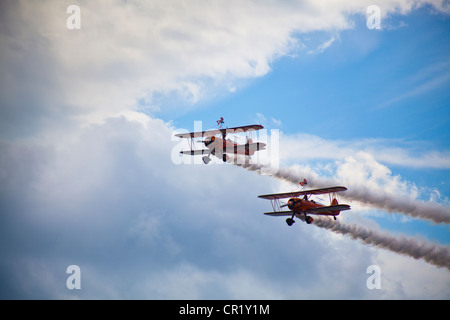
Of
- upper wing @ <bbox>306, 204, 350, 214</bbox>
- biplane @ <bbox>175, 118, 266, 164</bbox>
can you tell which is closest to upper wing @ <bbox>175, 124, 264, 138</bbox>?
biplane @ <bbox>175, 118, 266, 164</bbox>

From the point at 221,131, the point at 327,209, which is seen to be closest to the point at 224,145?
the point at 221,131

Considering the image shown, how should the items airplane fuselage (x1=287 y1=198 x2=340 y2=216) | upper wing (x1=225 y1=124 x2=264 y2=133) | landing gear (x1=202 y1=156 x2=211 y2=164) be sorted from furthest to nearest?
landing gear (x1=202 y1=156 x2=211 y2=164) < upper wing (x1=225 y1=124 x2=264 y2=133) < airplane fuselage (x1=287 y1=198 x2=340 y2=216)

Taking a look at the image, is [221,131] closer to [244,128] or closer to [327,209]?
[244,128]

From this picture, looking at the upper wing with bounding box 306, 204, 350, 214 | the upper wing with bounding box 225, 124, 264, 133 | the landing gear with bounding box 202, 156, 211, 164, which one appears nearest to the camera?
the upper wing with bounding box 306, 204, 350, 214

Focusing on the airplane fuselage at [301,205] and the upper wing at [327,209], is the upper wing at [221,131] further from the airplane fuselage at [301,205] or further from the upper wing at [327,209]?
the upper wing at [327,209]

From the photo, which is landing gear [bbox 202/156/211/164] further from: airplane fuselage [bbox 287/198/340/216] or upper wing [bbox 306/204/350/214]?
upper wing [bbox 306/204/350/214]

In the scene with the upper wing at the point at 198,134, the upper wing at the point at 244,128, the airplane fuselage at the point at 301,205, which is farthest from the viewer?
the upper wing at the point at 198,134

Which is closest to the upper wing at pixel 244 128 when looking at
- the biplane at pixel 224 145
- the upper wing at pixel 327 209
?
the biplane at pixel 224 145

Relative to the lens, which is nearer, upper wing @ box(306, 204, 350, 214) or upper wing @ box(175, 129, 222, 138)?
upper wing @ box(306, 204, 350, 214)
